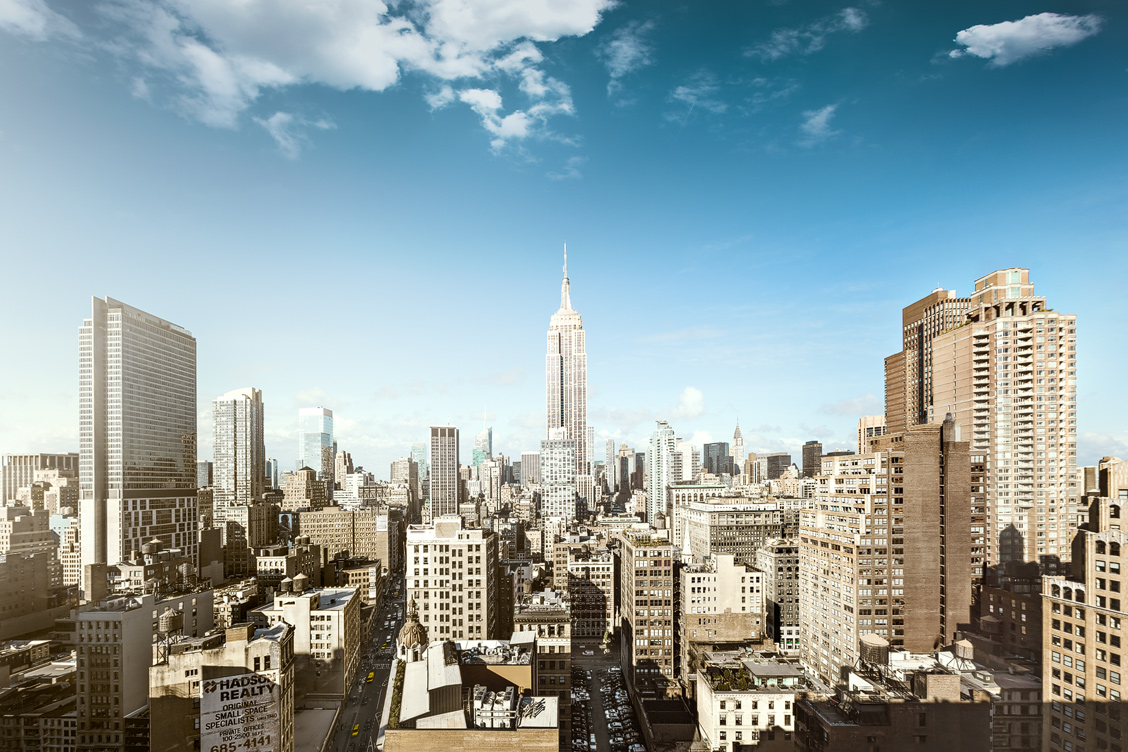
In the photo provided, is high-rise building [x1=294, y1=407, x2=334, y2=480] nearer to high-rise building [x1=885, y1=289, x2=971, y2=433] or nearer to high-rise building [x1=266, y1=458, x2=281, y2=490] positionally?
high-rise building [x1=266, y1=458, x2=281, y2=490]

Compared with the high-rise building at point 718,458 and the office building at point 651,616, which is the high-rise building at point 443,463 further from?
the office building at point 651,616

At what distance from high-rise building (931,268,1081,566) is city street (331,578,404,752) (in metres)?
33.4

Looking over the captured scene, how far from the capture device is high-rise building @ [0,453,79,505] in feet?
169

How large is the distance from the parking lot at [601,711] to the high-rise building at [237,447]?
60.8 metres

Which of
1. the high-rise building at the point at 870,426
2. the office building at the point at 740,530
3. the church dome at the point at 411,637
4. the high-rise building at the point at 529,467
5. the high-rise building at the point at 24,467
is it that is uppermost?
the high-rise building at the point at 870,426

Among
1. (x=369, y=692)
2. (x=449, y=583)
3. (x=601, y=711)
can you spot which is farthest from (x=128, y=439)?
(x=601, y=711)

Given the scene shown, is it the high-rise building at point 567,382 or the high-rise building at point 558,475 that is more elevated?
the high-rise building at point 567,382

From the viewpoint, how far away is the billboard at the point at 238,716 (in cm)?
2002

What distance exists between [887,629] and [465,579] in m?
21.2

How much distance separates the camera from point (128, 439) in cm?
4897

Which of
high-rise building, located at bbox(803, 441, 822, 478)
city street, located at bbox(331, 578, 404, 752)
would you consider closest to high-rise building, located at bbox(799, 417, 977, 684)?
city street, located at bbox(331, 578, 404, 752)

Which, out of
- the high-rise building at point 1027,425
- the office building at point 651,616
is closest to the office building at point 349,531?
the office building at point 651,616

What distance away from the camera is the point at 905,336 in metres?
49.8

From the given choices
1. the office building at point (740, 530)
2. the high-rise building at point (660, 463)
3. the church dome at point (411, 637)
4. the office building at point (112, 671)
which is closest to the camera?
the church dome at point (411, 637)
